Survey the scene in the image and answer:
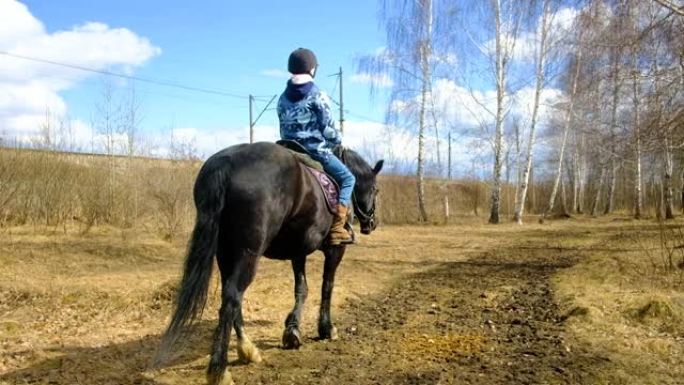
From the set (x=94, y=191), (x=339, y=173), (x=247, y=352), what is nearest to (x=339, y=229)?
(x=339, y=173)

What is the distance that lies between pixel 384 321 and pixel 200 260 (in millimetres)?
3082

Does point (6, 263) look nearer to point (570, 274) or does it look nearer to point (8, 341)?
point (8, 341)

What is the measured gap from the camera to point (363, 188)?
6.20m

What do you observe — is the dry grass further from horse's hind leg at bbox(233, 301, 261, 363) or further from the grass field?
horse's hind leg at bbox(233, 301, 261, 363)

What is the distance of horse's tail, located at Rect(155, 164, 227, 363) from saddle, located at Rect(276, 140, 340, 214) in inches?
39.4

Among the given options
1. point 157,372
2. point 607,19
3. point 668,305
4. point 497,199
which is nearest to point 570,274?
point 668,305

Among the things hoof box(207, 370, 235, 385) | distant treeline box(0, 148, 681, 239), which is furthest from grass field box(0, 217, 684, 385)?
distant treeline box(0, 148, 681, 239)

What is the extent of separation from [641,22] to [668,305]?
24.9ft

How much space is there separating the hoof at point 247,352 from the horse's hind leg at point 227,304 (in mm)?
584

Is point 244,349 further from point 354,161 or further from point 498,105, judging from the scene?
point 498,105

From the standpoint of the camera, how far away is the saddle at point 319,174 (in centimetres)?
486

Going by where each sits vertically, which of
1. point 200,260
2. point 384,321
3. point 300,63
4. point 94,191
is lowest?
point 384,321

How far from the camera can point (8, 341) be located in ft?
17.1

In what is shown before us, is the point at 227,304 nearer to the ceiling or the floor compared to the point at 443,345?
nearer to the ceiling
